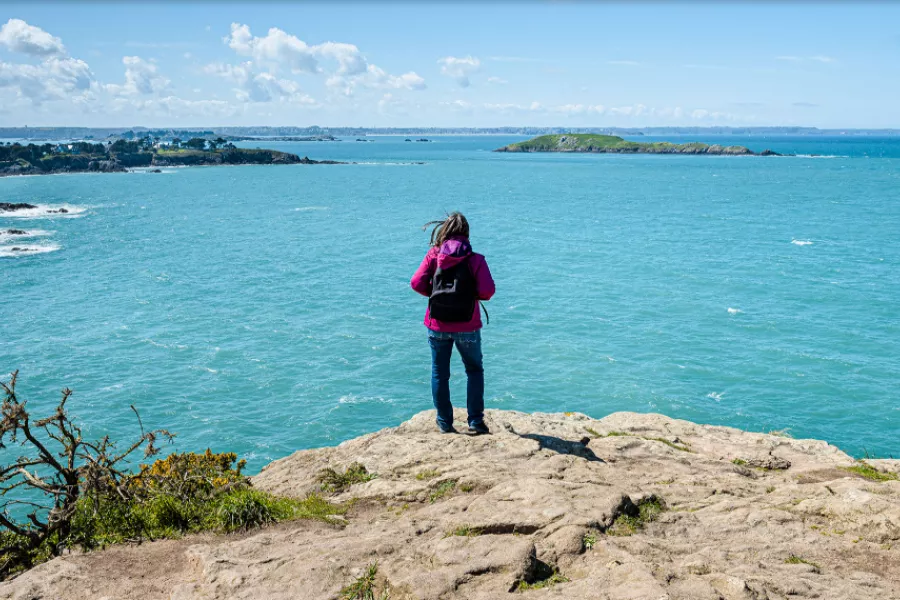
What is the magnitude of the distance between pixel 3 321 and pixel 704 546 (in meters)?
38.0

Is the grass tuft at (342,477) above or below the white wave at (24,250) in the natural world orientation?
above

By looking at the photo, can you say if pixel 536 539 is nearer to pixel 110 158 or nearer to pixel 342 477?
pixel 342 477

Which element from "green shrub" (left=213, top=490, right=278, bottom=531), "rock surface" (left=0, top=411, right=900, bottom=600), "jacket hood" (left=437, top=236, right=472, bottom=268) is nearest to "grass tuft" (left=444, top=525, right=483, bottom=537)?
"rock surface" (left=0, top=411, right=900, bottom=600)

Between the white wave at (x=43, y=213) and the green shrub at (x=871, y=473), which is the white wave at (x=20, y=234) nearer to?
the white wave at (x=43, y=213)

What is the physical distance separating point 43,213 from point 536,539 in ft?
296

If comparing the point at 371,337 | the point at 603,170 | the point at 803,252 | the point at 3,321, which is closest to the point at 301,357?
the point at 371,337

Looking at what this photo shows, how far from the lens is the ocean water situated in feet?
76.1

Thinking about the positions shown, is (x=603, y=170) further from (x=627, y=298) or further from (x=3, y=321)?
(x=3, y=321)

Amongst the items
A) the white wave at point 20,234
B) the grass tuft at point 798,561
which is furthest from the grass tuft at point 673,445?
the white wave at point 20,234

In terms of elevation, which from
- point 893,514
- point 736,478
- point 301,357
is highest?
point 893,514

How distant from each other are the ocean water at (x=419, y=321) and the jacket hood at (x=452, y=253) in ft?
43.6

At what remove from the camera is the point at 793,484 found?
8.56 metres

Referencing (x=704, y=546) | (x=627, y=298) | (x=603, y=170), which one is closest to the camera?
(x=704, y=546)

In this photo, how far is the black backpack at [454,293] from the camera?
880cm
